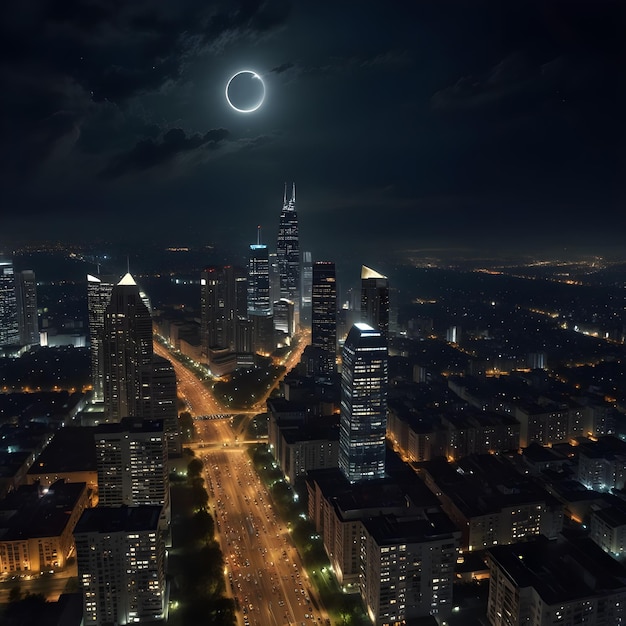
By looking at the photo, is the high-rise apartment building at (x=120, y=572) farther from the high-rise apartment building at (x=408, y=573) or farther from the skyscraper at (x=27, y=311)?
the skyscraper at (x=27, y=311)

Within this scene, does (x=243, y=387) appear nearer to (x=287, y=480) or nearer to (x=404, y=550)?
(x=287, y=480)

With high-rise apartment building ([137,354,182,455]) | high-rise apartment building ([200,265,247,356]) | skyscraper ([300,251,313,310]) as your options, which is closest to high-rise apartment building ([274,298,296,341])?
skyscraper ([300,251,313,310])

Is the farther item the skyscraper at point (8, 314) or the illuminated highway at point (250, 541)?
the skyscraper at point (8, 314)

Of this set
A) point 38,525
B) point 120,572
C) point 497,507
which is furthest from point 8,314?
point 497,507

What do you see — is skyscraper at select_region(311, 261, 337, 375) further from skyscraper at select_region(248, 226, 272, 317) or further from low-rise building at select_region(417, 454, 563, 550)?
low-rise building at select_region(417, 454, 563, 550)

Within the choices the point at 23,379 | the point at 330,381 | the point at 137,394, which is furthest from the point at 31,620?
the point at 23,379

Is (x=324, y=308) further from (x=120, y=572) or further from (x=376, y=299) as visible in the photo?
(x=120, y=572)

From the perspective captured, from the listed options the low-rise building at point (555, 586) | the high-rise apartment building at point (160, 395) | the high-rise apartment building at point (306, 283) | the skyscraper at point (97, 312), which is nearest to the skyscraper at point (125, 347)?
the high-rise apartment building at point (160, 395)
